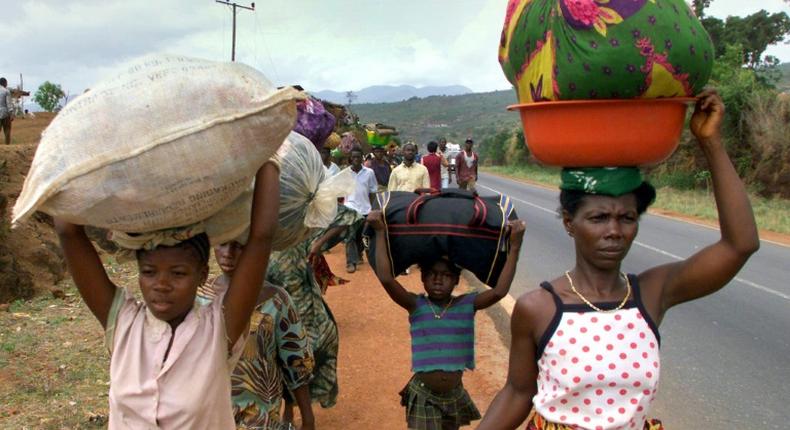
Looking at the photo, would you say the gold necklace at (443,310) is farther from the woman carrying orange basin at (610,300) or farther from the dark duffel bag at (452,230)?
the woman carrying orange basin at (610,300)

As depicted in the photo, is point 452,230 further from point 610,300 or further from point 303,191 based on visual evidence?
point 610,300

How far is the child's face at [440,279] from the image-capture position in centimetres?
321

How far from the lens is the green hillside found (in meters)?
99.1

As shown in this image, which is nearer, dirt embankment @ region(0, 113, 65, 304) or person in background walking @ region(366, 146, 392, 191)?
dirt embankment @ region(0, 113, 65, 304)

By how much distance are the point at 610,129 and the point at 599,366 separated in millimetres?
691

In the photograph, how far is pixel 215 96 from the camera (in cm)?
175

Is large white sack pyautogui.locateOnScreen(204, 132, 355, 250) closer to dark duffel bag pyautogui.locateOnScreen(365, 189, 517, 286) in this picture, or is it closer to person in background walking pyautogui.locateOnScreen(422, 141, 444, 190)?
dark duffel bag pyautogui.locateOnScreen(365, 189, 517, 286)

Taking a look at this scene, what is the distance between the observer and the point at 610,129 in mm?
1962

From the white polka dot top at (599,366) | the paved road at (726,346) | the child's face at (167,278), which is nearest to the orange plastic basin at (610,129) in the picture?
the white polka dot top at (599,366)

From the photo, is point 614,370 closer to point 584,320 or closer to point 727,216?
point 584,320

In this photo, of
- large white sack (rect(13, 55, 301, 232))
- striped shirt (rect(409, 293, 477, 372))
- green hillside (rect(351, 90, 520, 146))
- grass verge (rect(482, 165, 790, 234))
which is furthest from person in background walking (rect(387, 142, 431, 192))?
green hillside (rect(351, 90, 520, 146))

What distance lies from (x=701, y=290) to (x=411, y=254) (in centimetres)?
134

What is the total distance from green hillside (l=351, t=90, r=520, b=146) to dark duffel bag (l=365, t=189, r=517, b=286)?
86.9 m

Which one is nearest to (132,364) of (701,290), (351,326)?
(701,290)
